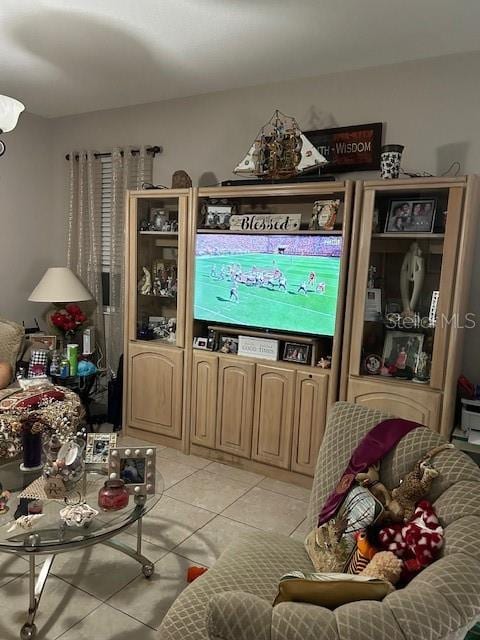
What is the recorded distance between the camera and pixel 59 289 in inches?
148

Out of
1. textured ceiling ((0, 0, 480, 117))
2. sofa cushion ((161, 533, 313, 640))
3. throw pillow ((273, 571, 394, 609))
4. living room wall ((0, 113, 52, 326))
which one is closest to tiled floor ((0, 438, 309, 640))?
sofa cushion ((161, 533, 313, 640))

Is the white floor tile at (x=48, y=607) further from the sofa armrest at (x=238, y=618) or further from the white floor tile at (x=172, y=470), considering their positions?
the sofa armrest at (x=238, y=618)

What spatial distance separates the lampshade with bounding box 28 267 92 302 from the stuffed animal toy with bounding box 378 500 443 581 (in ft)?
9.88

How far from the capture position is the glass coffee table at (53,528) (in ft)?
5.71

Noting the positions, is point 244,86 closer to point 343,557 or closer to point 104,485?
point 104,485

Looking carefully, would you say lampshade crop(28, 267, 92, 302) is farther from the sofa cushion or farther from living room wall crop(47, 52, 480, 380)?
the sofa cushion

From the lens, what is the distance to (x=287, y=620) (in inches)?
41.3

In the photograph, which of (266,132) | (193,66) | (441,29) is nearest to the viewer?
(441,29)

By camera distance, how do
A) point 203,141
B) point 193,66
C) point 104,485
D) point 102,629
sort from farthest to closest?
point 203,141
point 193,66
point 104,485
point 102,629

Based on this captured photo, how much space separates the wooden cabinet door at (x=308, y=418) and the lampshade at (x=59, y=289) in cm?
191

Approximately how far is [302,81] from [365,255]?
4.41 ft

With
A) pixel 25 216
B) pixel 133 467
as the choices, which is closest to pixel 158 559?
pixel 133 467

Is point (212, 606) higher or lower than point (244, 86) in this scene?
lower

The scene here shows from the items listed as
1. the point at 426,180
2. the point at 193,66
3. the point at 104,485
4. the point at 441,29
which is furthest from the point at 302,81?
the point at 104,485
